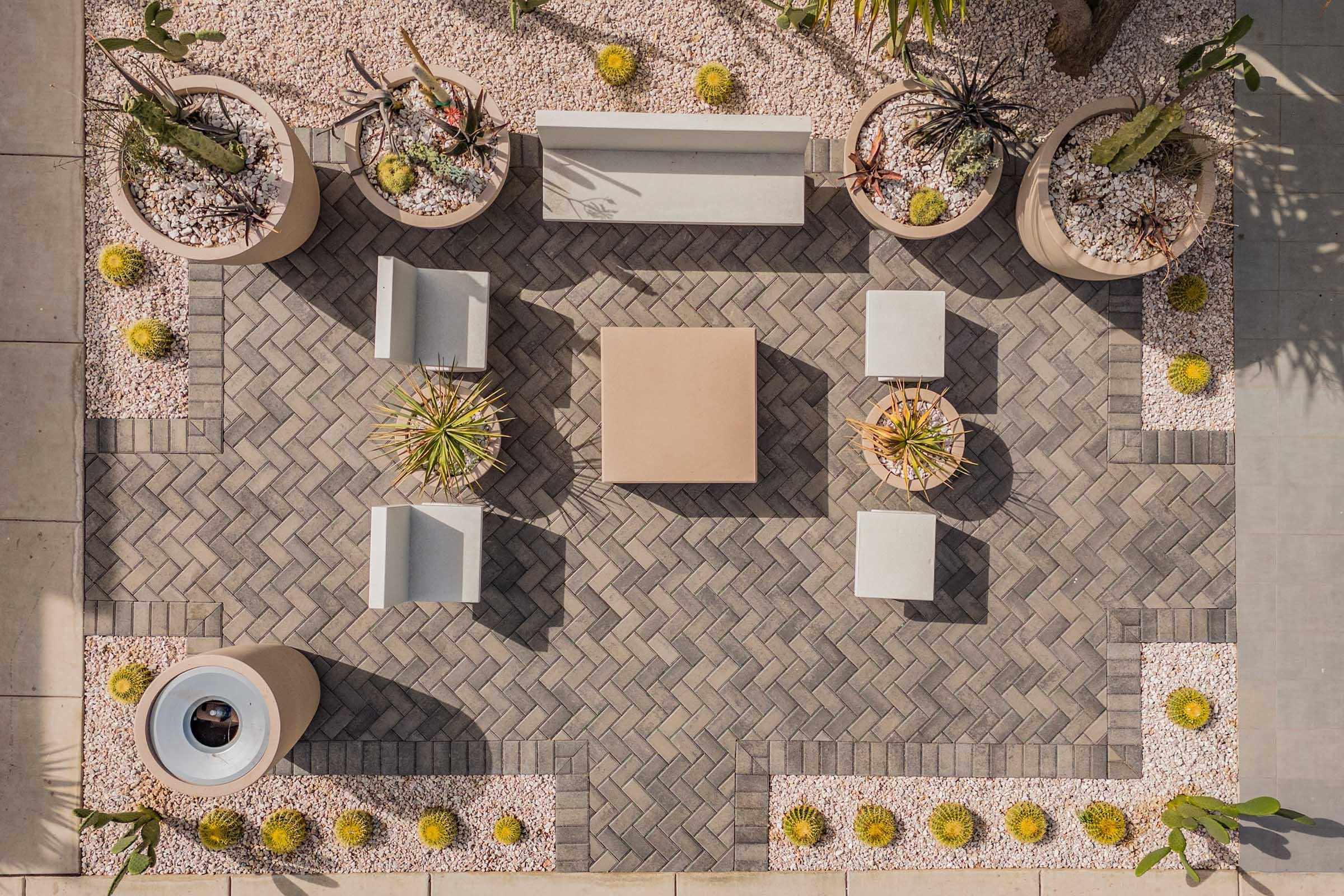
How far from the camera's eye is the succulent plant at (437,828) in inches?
217

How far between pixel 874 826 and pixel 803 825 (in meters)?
0.55

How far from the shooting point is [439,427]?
16.9 feet

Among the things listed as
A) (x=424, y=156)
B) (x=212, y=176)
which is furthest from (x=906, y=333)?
(x=212, y=176)

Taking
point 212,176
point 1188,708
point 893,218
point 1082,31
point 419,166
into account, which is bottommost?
point 1188,708

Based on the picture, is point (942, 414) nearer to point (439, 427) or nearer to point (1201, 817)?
point (1201, 817)

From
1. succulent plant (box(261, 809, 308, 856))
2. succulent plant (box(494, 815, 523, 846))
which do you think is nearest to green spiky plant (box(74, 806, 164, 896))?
succulent plant (box(261, 809, 308, 856))

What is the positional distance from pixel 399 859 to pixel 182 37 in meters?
6.15

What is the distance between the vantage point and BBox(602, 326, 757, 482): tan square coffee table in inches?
209

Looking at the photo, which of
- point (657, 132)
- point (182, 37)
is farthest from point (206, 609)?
point (657, 132)

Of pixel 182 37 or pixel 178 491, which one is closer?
pixel 182 37

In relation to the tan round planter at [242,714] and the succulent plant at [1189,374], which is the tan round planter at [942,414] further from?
the tan round planter at [242,714]

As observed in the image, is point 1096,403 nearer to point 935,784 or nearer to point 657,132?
point 935,784

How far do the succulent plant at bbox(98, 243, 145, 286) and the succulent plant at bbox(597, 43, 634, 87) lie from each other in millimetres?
3814

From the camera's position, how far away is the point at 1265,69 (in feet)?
19.0
